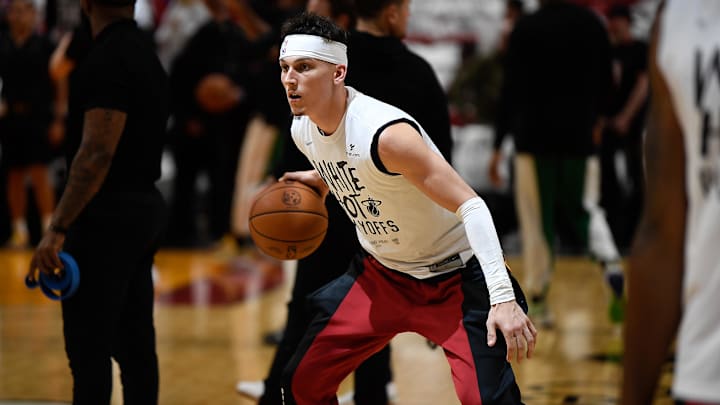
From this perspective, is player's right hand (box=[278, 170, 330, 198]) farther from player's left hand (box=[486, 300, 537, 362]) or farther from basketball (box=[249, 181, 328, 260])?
player's left hand (box=[486, 300, 537, 362])

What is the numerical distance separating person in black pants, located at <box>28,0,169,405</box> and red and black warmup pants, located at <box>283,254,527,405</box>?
73 cm

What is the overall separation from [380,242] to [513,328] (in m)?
0.71

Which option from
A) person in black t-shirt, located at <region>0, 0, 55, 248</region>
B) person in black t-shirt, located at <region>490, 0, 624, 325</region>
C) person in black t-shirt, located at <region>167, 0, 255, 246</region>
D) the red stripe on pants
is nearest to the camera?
the red stripe on pants

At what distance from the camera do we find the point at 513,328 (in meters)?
2.97

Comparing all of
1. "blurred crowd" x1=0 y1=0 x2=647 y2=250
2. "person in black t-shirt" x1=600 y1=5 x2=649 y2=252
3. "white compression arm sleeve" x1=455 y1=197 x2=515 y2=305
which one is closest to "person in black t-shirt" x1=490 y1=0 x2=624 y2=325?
"blurred crowd" x1=0 y1=0 x2=647 y2=250

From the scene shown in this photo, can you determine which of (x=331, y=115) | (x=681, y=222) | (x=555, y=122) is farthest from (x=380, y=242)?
(x=555, y=122)

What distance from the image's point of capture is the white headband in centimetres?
353

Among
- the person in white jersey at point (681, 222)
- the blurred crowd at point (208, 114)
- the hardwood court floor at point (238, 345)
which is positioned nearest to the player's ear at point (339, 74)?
the person in white jersey at point (681, 222)

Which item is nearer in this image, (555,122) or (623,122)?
(555,122)

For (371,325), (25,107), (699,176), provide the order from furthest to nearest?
(25,107), (371,325), (699,176)

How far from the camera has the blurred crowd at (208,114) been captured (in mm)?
9719

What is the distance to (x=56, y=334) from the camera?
22.9 ft

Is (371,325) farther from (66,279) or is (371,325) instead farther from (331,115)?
(66,279)

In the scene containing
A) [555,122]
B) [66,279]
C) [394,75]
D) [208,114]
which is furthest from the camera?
[208,114]
